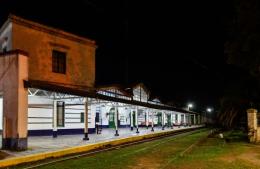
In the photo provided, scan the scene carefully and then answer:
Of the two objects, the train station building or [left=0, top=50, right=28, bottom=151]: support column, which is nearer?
[left=0, top=50, right=28, bottom=151]: support column

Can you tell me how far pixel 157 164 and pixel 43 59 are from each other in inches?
610

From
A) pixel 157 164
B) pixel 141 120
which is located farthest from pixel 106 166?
pixel 141 120

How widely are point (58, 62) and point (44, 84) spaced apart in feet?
24.6

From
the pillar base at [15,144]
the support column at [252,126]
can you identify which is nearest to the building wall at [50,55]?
the pillar base at [15,144]

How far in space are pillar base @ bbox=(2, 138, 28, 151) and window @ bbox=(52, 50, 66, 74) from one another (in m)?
10.3

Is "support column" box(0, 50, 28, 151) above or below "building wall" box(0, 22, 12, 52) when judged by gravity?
below

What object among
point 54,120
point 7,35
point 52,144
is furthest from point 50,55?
point 52,144

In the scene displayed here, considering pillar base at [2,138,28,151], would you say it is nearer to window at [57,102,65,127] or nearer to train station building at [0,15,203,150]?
train station building at [0,15,203,150]

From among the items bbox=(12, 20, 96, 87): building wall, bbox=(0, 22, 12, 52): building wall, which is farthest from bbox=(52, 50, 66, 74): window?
bbox=(0, 22, 12, 52): building wall

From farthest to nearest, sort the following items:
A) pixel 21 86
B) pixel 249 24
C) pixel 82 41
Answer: pixel 82 41 → pixel 249 24 → pixel 21 86

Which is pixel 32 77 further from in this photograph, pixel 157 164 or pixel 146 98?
pixel 146 98

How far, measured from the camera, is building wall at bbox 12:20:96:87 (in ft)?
80.6

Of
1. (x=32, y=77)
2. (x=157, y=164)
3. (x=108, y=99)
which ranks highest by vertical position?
(x=32, y=77)

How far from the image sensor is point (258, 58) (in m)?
23.2
